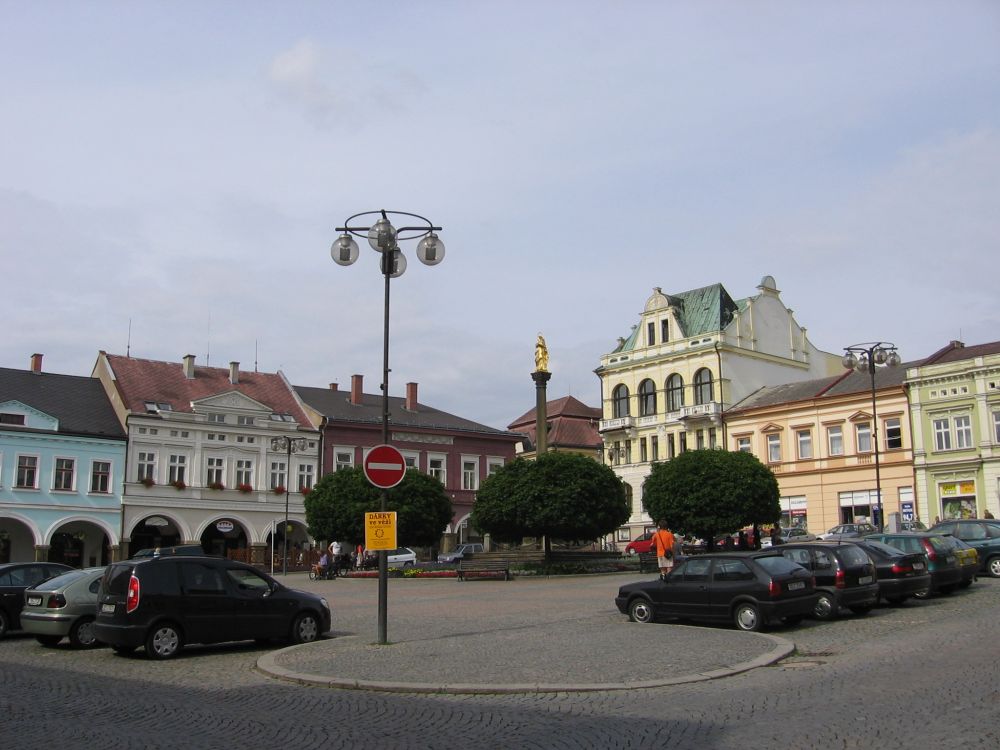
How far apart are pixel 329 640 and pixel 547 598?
1065 centimetres

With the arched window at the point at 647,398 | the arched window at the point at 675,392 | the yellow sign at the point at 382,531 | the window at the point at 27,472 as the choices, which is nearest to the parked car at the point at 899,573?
the yellow sign at the point at 382,531

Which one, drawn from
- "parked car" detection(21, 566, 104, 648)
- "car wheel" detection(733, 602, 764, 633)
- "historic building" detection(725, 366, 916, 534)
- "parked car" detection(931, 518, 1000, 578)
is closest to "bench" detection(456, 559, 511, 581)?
"parked car" detection(931, 518, 1000, 578)

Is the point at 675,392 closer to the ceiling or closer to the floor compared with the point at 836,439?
closer to the ceiling

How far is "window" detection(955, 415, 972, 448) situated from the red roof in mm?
37635

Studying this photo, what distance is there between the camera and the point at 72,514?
172 feet

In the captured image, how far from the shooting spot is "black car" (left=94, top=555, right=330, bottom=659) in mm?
14977

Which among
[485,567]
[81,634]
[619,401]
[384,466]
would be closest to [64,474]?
[485,567]

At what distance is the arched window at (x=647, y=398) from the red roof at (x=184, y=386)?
23.2 meters

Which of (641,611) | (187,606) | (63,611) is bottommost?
(641,611)

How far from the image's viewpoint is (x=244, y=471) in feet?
196

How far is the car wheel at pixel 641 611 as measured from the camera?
1848 centimetres

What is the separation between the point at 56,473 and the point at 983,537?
1752 inches

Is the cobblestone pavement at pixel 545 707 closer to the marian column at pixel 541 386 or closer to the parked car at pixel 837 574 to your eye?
the parked car at pixel 837 574

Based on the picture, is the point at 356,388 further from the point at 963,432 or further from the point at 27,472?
the point at 963,432
